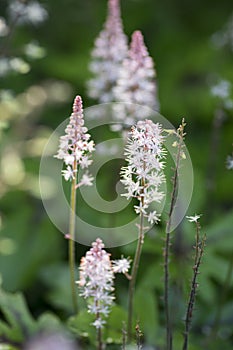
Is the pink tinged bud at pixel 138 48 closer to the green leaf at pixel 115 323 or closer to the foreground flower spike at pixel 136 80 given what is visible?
the foreground flower spike at pixel 136 80

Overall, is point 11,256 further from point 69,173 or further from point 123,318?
point 69,173

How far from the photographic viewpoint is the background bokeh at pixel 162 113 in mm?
3416

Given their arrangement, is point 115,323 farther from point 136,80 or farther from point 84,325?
point 136,80

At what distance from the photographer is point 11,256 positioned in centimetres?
414

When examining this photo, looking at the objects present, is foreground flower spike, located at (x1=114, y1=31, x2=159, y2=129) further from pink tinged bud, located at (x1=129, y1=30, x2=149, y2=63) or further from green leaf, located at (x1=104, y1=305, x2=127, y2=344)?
green leaf, located at (x1=104, y1=305, x2=127, y2=344)

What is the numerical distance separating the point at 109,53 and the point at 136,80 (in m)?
0.45

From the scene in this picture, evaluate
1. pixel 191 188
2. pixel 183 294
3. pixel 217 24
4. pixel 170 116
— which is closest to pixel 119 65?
pixel 191 188

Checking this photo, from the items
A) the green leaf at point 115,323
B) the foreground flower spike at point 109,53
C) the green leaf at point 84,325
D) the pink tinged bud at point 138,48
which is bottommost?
the green leaf at point 84,325

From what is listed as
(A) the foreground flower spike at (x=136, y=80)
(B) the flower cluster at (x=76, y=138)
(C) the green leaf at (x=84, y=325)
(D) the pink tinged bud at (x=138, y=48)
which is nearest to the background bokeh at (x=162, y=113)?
(C) the green leaf at (x=84, y=325)

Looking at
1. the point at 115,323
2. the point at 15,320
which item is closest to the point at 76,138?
the point at 115,323

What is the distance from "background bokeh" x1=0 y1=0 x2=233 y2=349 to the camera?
342 centimetres

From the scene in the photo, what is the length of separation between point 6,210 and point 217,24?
11.1 ft

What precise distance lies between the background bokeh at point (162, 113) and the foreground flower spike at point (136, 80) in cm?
61

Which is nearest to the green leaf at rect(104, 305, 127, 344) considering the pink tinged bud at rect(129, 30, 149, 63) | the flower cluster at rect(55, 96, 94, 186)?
the flower cluster at rect(55, 96, 94, 186)
